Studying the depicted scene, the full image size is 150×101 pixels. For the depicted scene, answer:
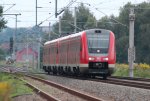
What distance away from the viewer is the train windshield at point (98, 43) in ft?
99.3

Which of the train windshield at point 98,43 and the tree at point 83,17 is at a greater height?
the tree at point 83,17

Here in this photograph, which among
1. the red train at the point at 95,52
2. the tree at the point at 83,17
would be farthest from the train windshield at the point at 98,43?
the tree at the point at 83,17

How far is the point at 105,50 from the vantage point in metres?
30.2

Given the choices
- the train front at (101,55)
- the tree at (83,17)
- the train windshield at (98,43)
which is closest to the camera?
the train front at (101,55)

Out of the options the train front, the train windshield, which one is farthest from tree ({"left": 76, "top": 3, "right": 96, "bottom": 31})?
the train front

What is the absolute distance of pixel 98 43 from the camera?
3052 cm

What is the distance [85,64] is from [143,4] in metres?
64.1

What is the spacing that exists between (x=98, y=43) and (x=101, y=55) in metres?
0.83

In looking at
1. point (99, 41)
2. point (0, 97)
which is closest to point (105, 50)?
point (99, 41)

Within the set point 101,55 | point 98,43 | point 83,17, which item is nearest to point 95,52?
point 101,55

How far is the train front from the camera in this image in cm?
3006

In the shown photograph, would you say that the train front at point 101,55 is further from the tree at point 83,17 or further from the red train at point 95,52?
the tree at point 83,17

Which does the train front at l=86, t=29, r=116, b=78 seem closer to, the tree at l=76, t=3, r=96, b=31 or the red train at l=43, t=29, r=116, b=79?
the red train at l=43, t=29, r=116, b=79

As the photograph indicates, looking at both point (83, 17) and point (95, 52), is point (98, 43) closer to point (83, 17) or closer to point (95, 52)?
point (95, 52)
